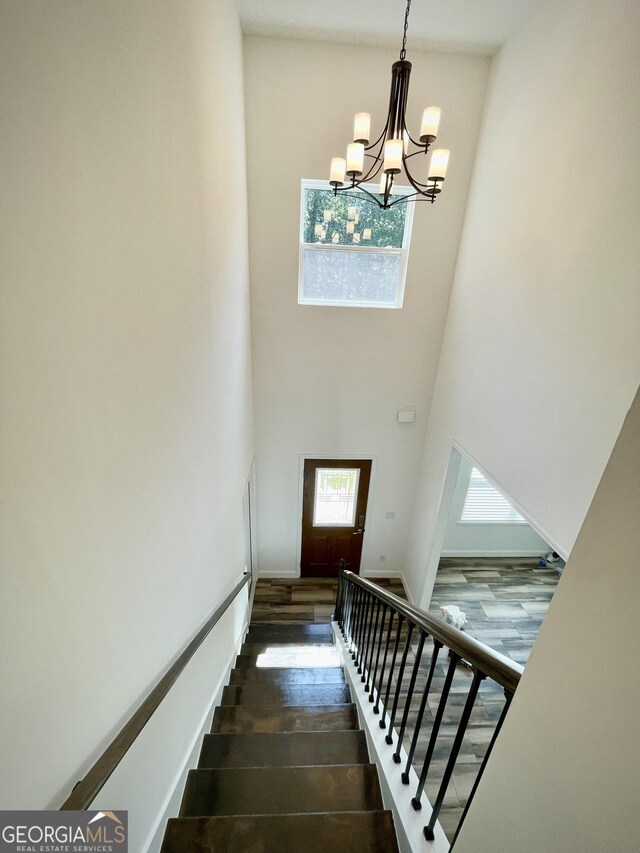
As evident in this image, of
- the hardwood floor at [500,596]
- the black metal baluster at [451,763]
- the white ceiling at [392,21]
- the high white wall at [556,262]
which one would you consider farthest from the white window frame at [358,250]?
the hardwood floor at [500,596]

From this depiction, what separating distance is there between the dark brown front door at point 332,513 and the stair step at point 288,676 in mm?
2277

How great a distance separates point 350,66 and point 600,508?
13.8ft

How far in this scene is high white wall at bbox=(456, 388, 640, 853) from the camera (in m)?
0.52

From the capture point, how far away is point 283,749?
196 cm

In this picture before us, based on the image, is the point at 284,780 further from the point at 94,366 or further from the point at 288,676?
the point at 94,366

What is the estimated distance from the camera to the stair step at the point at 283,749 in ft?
6.29

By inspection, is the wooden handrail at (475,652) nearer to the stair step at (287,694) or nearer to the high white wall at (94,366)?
the high white wall at (94,366)

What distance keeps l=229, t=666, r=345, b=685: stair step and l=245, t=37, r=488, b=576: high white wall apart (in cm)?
226

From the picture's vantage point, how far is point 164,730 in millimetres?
1565

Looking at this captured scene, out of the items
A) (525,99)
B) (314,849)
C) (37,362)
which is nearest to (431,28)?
(525,99)

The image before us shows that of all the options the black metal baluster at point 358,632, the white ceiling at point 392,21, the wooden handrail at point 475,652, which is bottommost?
the black metal baluster at point 358,632
